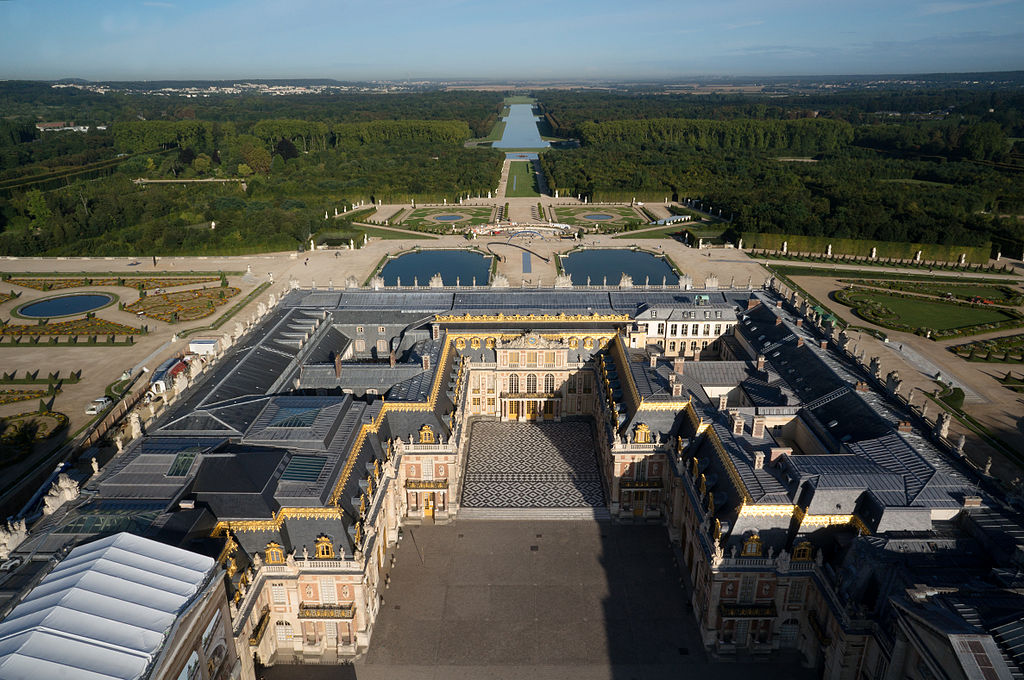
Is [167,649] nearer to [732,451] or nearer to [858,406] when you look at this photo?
[732,451]

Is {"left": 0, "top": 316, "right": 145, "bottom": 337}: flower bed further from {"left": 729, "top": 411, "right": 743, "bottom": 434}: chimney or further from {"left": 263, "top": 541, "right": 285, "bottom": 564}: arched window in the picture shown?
{"left": 729, "top": 411, "right": 743, "bottom": 434}: chimney

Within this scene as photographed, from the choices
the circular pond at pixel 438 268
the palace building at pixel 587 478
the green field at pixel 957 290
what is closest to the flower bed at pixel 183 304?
the circular pond at pixel 438 268

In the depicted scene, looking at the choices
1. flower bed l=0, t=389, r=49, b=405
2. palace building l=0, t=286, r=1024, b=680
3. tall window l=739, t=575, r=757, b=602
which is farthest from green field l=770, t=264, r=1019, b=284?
flower bed l=0, t=389, r=49, b=405

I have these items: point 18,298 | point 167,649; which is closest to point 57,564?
point 167,649

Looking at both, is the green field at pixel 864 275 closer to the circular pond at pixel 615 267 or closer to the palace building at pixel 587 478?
the circular pond at pixel 615 267

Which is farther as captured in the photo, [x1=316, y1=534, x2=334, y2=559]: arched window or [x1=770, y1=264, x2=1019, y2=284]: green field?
[x1=770, y1=264, x2=1019, y2=284]: green field
